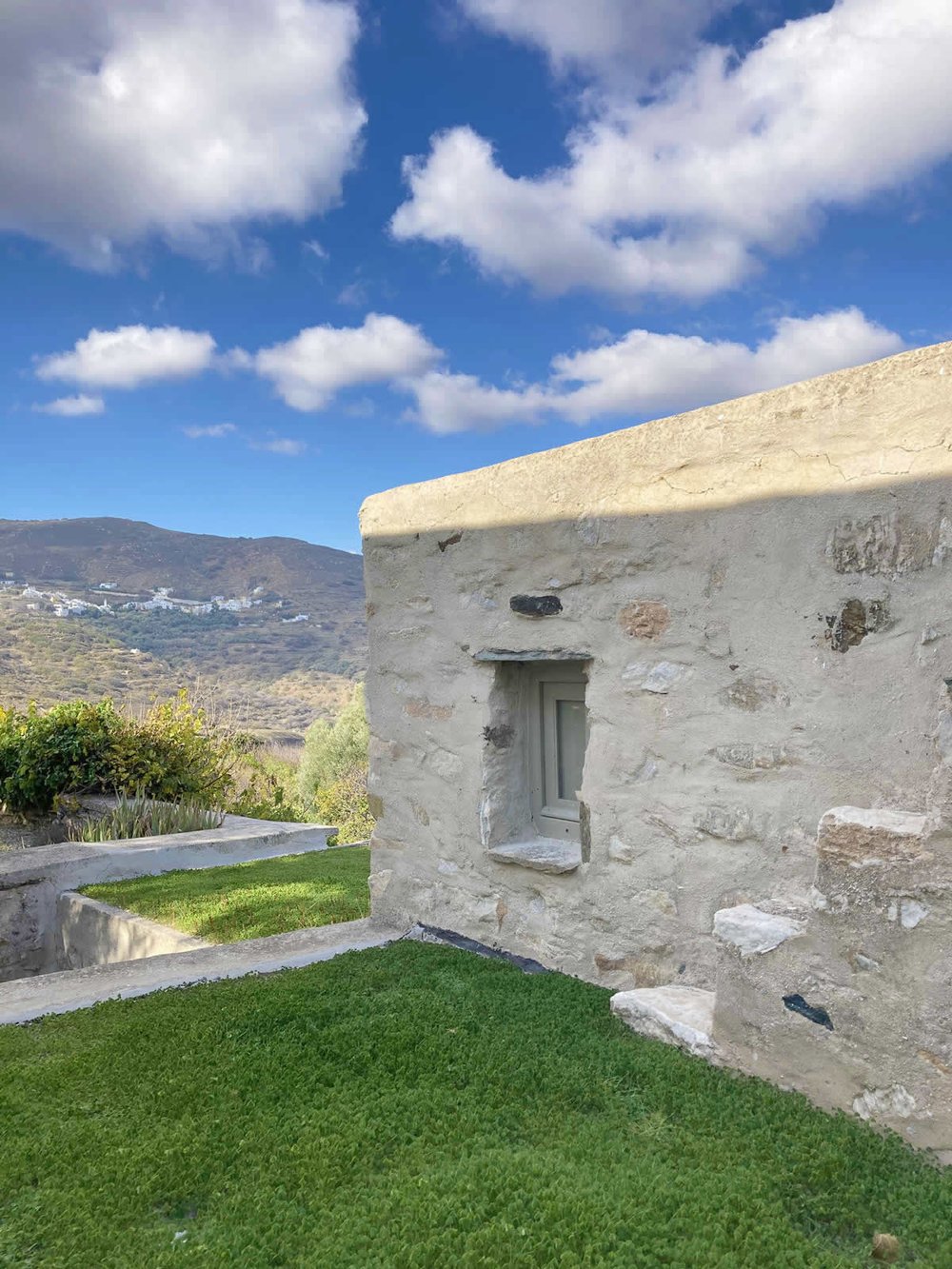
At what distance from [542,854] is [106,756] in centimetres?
630

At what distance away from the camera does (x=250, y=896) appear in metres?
5.63

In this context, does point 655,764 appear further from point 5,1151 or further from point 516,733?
point 5,1151

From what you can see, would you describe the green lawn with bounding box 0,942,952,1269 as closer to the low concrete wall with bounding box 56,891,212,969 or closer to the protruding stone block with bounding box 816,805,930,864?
the protruding stone block with bounding box 816,805,930,864

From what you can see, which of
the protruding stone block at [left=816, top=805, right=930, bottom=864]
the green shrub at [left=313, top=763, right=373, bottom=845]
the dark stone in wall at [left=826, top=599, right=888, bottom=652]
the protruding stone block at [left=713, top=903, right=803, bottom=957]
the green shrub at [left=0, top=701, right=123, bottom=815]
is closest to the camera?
the protruding stone block at [left=816, top=805, right=930, bottom=864]

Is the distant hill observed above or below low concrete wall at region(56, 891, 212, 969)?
above

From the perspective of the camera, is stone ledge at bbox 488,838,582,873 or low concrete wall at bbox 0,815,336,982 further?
low concrete wall at bbox 0,815,336,982

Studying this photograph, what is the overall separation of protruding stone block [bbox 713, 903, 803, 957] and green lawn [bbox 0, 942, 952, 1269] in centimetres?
39

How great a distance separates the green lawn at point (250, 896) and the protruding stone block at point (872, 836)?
328 cm

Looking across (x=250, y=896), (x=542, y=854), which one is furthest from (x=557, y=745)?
(x=250, y=896)

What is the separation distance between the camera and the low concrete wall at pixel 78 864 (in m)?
5.88

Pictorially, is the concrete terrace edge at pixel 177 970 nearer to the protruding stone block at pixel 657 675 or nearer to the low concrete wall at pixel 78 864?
the protruding stone block at pixel 657 675

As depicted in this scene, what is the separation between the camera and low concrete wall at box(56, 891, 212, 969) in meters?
5.01

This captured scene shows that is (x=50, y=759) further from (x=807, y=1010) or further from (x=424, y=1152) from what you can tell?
(x=807, y=1010)

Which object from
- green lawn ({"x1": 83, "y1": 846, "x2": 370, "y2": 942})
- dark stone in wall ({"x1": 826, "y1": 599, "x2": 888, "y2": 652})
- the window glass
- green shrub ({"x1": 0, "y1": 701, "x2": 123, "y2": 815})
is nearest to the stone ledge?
the window glass
